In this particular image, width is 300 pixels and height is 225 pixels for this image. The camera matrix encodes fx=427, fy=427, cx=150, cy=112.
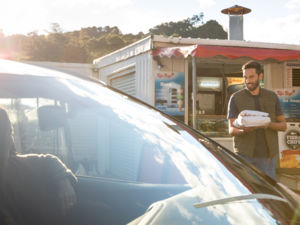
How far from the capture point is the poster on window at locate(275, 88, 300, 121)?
399 inches

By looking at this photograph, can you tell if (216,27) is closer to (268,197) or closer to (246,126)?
(246,126)

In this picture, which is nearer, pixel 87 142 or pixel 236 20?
pixel 87 142

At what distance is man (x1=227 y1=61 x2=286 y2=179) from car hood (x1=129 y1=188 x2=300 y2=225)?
2.86 metres

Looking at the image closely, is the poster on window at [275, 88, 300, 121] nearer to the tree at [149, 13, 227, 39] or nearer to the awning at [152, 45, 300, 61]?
the awning at [152, 45, 300, 61]

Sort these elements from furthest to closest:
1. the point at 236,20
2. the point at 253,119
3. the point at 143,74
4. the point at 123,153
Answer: the point at 236,20, the point at 143,74, the point at 253,119, the point at 123,153

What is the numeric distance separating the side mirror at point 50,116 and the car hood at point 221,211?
27.8 inches

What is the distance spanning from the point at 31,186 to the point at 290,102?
31.0 ft

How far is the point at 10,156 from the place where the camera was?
158 cm

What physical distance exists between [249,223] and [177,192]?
1.03ft

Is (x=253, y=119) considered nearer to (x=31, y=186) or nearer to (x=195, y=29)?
(x=31, y=186)

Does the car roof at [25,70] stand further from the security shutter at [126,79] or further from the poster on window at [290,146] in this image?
the security shutter at [126,79]

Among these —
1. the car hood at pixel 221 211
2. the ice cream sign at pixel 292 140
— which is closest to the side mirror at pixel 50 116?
the car hood at pixel 221 211

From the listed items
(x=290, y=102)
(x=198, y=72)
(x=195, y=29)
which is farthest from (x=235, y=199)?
(x=195, y=29)

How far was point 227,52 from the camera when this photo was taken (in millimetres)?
8875
